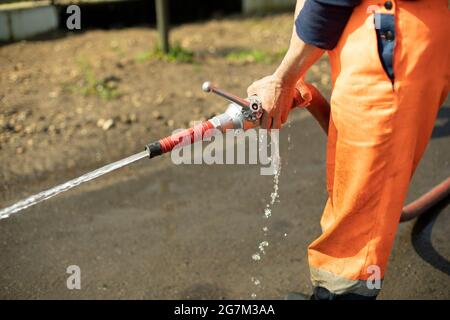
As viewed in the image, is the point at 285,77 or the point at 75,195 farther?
the point at 75,195

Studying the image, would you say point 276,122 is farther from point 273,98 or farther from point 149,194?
point 149,194

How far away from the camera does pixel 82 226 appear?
11.5 ft

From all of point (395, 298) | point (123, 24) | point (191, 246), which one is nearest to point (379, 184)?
point (395, 298)

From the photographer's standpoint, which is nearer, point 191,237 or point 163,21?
point 191,237

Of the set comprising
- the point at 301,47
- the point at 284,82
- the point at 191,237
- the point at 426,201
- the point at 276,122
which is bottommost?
the point at 191,237

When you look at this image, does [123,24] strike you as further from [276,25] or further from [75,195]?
[75,195]

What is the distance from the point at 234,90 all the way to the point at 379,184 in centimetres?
334

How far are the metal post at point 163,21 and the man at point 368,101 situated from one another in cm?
364

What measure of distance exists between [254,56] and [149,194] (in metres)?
2.60

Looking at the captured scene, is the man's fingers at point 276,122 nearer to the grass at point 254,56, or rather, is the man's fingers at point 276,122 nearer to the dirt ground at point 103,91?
the dirt ground at point 103,91

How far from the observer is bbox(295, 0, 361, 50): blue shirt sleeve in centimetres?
185

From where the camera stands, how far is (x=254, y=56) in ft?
19.6

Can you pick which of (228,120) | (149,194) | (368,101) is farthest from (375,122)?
(149,194)

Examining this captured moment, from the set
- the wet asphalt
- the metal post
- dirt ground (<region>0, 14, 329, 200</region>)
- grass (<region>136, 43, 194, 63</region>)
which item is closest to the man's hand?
the wet asphalt
